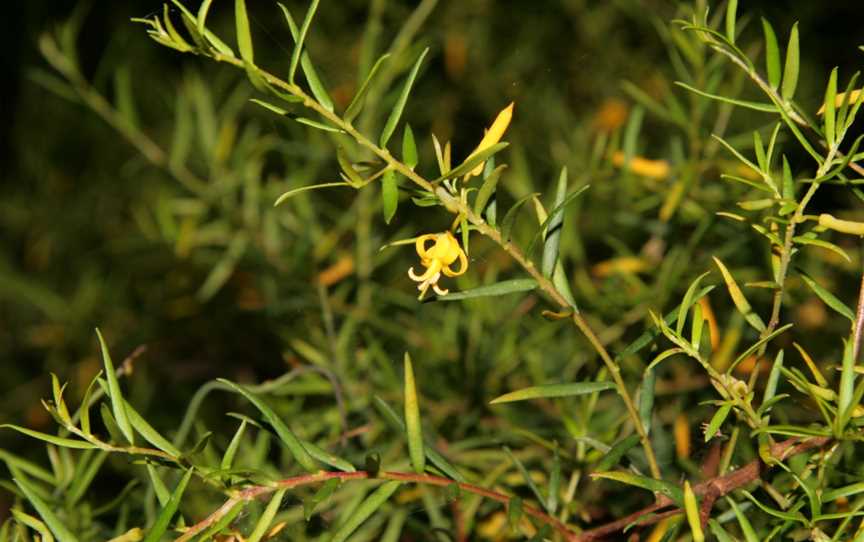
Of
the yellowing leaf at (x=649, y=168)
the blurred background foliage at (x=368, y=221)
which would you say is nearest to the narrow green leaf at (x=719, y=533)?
the blurred background foliage at (x=368, y=221)

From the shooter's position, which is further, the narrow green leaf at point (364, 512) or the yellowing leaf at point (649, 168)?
the yellowing leaf at point (649, 168)

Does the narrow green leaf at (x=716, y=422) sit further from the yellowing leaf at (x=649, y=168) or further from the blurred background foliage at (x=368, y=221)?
the yellowing leaf at (x=649, y=168)

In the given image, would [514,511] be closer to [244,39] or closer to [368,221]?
[244,39]

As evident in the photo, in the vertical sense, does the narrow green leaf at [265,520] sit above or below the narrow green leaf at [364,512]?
above

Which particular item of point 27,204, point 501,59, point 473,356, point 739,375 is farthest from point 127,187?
point 739,375

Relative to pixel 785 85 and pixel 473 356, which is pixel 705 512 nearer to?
pixel 785 85

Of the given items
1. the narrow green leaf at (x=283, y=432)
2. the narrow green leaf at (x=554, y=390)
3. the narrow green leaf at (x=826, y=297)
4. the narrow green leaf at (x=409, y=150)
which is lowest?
A: the narrow green leaf at (x=554, y=390)

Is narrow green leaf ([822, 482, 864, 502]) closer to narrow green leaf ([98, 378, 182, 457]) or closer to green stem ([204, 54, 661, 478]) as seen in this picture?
green stem ([204, 54, 661, 478])

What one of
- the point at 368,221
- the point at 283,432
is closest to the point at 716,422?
the point at 283,432
